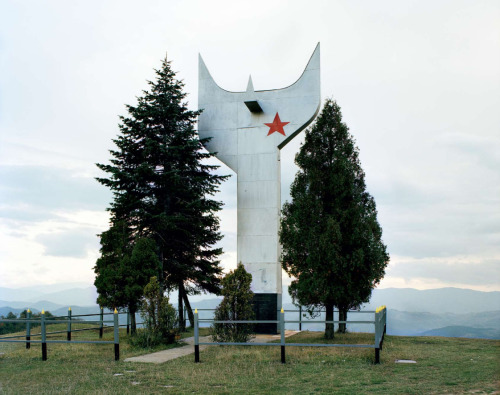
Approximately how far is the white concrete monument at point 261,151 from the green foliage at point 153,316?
15.4ft

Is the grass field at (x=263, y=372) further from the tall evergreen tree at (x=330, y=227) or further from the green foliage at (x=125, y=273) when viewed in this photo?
the green foliage at (x=125, y=273)

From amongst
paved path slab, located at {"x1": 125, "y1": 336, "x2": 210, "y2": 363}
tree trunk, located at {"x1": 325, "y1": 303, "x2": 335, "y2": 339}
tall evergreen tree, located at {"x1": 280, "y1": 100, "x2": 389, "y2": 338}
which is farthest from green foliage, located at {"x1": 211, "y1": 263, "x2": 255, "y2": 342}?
tree trunk, located at {"x1": 325, "y1": 303, "x2": 335, "y2": 339}

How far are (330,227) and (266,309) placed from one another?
481 centimetres

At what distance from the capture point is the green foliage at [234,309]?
1439 centimetres

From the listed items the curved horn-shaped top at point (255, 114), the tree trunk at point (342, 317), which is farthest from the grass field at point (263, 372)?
the curved horn-shaped top at point (255, 114)

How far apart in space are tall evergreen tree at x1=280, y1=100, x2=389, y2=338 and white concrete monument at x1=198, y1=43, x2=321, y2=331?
2.19 m

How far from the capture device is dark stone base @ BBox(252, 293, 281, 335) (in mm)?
18141

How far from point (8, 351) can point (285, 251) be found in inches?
347

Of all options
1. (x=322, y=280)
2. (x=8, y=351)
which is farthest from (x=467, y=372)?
(x=8, y=351)

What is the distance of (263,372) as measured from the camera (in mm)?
10234

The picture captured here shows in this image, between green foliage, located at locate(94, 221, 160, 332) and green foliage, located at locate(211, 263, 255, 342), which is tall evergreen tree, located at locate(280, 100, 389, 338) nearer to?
green foliage, located at locate(211, 263, 255, 342)

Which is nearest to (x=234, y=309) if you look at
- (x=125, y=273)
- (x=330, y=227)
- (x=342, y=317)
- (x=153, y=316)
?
(x=153, y=316)

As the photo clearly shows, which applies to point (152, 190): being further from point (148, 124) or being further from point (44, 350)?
point (44, 350)

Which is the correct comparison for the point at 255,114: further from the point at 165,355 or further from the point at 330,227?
the point at 165,355
